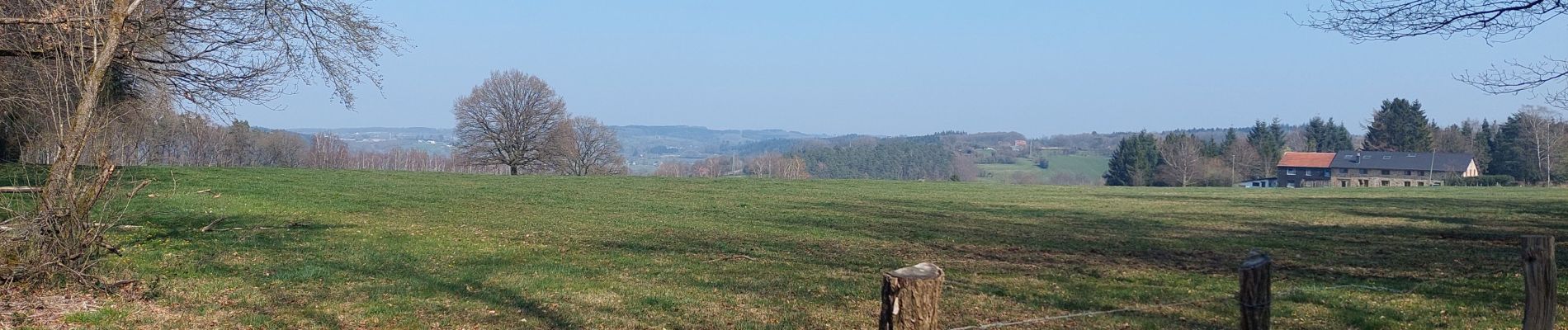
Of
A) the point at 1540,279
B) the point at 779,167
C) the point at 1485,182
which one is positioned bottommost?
the point at 779,167

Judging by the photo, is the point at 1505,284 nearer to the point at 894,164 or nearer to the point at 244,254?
the point at 244,254

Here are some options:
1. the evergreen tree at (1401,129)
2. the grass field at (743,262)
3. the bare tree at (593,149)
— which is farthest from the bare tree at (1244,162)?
the grass field at (743,262)

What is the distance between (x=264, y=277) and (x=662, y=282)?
3937mm

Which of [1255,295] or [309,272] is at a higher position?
[1255,295]

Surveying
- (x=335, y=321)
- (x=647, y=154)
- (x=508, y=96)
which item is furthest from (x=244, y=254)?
(x=647, y=154)

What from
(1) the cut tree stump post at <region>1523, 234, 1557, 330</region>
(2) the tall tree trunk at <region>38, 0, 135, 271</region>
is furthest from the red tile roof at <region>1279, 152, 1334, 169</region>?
(2) the tall tree trunk at <region>38, 0, 135, 271</region>

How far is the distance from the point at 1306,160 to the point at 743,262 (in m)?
92.5

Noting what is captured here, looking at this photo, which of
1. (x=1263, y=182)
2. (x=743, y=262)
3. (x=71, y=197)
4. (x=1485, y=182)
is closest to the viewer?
(x=71, y=197)

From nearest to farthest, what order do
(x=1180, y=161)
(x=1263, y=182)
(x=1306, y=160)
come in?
(x=1180, y=161) < (x=1306, y=160) < (x=1263, y=182)

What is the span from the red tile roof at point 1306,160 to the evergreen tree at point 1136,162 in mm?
10895

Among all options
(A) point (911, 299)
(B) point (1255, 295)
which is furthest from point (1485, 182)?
(A) point (911, 299)

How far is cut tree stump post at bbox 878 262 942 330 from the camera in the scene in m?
3.90

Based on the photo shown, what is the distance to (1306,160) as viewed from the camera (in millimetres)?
92625

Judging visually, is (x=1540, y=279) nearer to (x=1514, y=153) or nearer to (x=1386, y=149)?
(x=1514, y=153)
